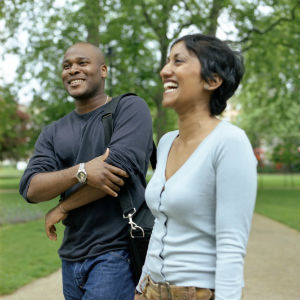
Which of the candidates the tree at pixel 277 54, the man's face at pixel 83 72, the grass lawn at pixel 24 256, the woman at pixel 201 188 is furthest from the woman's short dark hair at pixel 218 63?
the tree at pixel 277 54

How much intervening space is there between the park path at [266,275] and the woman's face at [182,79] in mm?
4459

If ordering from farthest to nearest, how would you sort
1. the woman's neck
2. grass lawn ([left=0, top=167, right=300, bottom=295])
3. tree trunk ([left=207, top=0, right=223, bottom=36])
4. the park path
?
tree trunk ([left=207, top=0, right=223, bottom=36])
grass lawn ([left=0, top=167, right=300, bottom=295])
the park path
the woman's neck

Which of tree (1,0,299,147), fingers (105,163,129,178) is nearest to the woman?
fingers (105,163,129,178)

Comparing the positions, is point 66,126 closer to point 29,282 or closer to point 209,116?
point 209,116

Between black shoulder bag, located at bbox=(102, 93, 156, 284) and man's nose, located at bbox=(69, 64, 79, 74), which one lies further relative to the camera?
man's nose, located at bbox=(69, 64, 79, 74)

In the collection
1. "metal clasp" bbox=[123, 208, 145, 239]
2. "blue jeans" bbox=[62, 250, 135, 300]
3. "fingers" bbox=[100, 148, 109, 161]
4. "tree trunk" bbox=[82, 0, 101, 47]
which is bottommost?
"blue jeans" bbox=[62, 250, 135, 300]

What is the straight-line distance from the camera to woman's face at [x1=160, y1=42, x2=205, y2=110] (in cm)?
195

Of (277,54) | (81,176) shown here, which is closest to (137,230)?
(81,176)

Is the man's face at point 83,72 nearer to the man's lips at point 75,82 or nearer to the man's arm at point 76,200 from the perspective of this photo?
the man's lips at point 75,82

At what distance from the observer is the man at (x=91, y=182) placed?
2.47 meters

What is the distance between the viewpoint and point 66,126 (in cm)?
278

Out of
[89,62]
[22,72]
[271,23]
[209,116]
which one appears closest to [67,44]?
[22,72]

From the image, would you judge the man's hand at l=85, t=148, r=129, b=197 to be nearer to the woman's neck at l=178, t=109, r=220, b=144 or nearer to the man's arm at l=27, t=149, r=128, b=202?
the man's arm at l=27, t=149, r=128, b=202

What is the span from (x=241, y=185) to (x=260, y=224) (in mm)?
11711
